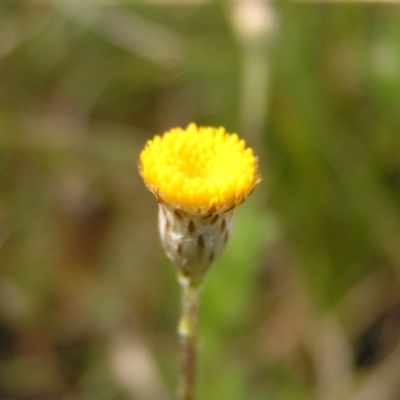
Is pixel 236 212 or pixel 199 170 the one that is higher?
pixel 199 170

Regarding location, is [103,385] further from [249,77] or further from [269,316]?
[249,77]

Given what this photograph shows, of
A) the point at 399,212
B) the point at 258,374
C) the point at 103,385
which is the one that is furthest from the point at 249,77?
the point at 103,385

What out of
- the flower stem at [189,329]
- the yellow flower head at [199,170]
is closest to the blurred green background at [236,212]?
the flower stem at [189,329]

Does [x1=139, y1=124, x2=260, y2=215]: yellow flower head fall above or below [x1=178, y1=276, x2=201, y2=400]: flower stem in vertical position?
above

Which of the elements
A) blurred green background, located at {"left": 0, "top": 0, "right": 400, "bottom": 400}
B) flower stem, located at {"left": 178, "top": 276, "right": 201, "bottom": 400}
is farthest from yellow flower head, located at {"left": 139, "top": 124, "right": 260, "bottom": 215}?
blurred green background, located at {"left": 0, "top": 0, "right": 400, "bottom": 400}

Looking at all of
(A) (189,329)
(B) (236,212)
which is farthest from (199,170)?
(B) (236,212)

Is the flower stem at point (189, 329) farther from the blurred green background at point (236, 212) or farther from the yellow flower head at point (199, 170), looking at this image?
the blurred green background at point (236, 212)

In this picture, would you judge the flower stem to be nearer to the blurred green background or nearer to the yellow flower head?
the yellow flower head

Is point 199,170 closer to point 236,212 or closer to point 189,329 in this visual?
point 189,329
